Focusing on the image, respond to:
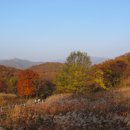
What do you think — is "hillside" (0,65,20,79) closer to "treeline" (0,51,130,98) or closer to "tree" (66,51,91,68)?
"treeline" (0,51,130,98)

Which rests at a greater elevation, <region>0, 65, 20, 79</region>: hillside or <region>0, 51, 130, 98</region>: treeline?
<region>0, 65, 20, 79</region>: hillside

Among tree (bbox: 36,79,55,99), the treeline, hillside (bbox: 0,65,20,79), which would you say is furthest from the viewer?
hillside (bbox: 0,65,20,79)

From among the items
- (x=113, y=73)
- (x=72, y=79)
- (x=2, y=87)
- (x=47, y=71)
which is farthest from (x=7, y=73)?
(x=72, y=79)

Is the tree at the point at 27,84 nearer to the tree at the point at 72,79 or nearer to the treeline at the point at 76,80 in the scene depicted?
the treeline at the point at 76,80

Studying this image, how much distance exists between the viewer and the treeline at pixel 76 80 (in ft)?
172

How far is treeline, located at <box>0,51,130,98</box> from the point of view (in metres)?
52.3

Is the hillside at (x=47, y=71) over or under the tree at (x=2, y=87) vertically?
over

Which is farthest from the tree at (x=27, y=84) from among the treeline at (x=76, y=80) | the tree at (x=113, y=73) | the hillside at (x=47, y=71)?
the tree at (x=113, y=73)

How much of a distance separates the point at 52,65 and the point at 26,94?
119m

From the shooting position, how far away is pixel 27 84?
80938 mm

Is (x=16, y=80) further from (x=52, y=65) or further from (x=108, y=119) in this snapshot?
(x=52, y=65)

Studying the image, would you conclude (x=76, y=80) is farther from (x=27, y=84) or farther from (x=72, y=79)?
(x=27, y=84)

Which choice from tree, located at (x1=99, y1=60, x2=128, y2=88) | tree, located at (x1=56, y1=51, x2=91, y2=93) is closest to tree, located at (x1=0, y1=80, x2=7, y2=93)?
tree, located at (x1=99, y1=60, x2=128, y2=88)

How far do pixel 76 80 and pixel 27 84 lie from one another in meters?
31.2
